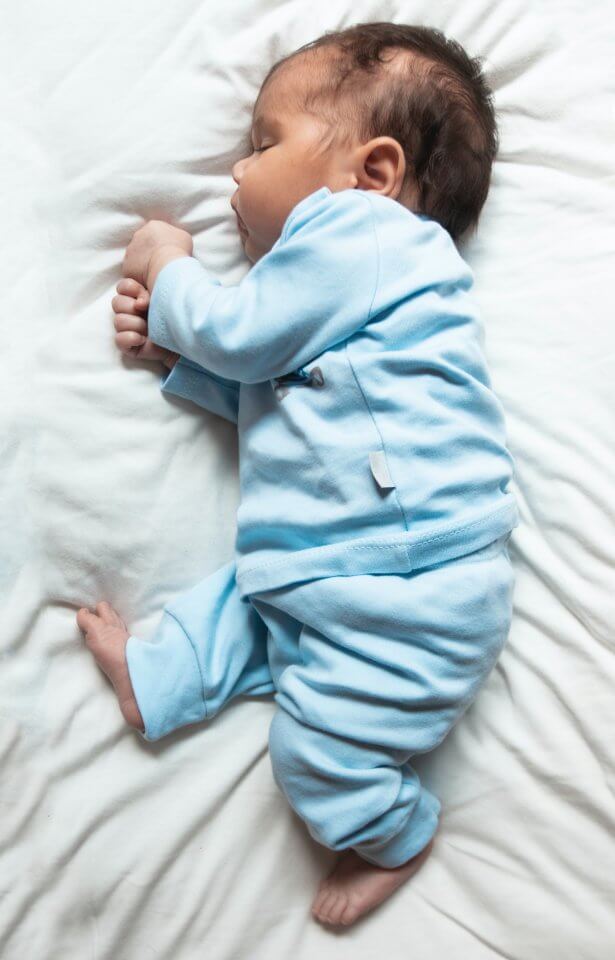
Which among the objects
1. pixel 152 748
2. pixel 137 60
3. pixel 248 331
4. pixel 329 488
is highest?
pixel 137 60

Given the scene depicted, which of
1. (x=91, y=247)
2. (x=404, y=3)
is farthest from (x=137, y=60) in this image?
(x=404, y=3)

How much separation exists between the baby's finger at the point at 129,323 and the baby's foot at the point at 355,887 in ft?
2.18

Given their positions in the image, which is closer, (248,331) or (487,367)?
(248,331)

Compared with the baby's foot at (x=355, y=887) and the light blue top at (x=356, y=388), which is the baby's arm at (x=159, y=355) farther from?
the baby's foot at (x=355, y=887)

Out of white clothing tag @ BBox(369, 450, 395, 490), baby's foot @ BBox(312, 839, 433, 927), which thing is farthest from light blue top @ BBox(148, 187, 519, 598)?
baby's foot @ BBox(312, 839, 433, 927)

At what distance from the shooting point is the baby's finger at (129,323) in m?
1.05

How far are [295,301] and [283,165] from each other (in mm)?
187

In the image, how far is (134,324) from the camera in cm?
105

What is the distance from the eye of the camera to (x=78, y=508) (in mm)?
1028

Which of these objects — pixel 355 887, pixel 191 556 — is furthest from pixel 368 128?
pixel 355 887

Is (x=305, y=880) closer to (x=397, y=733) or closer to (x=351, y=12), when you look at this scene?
(x=397, y=733)

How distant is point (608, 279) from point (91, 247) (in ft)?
2.06

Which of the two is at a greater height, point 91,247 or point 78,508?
point 91,247

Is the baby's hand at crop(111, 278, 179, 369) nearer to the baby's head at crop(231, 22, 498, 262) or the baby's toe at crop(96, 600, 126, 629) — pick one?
the baby's head at crop(231, 22, 498, 262)
